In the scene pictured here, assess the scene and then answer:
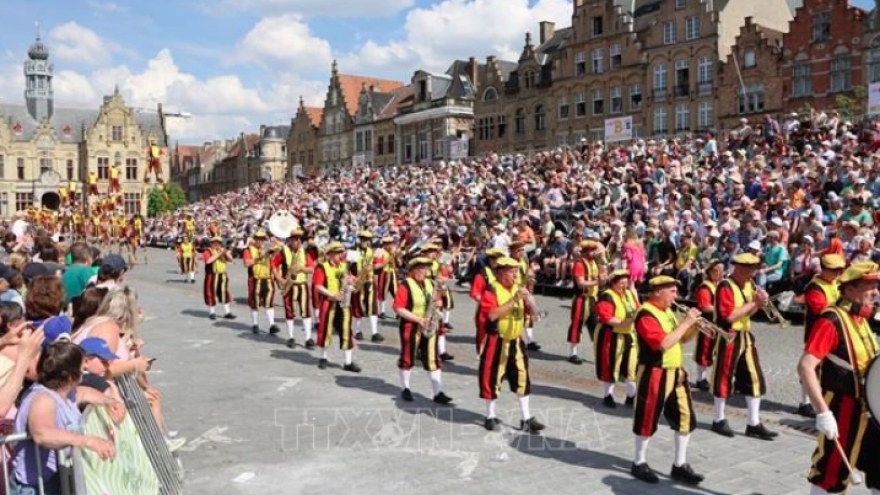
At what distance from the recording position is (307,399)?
355 inches

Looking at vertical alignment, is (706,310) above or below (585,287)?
below

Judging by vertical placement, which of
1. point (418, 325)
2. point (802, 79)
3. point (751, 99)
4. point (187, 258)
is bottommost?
point (418, 325)

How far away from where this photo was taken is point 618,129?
105 ft

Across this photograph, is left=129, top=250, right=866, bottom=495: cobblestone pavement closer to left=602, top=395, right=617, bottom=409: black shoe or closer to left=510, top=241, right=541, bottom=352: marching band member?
left=602, top=395, right=617, bottom=409: black shoe

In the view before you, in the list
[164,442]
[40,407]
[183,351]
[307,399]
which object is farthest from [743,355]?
[183,351]

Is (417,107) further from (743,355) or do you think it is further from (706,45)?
(743,355)

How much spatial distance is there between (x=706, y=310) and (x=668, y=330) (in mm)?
1978

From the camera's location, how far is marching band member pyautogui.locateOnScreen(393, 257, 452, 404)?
28.5 ft

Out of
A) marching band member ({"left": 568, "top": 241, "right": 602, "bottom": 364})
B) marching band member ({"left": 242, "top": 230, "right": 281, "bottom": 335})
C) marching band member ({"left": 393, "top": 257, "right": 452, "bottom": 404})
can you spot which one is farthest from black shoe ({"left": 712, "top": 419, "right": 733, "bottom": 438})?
marching band member ({"left": 242, "top": 230, "right": 281, "bottom": 335})

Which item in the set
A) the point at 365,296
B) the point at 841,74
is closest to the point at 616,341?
the point at 365,296

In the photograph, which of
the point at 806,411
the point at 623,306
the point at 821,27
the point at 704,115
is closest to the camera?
the point at 806,411

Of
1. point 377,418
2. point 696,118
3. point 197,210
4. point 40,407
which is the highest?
point 696,118

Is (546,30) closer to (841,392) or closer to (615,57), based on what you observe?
(615,57)

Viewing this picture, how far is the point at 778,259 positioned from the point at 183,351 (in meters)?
10.4
